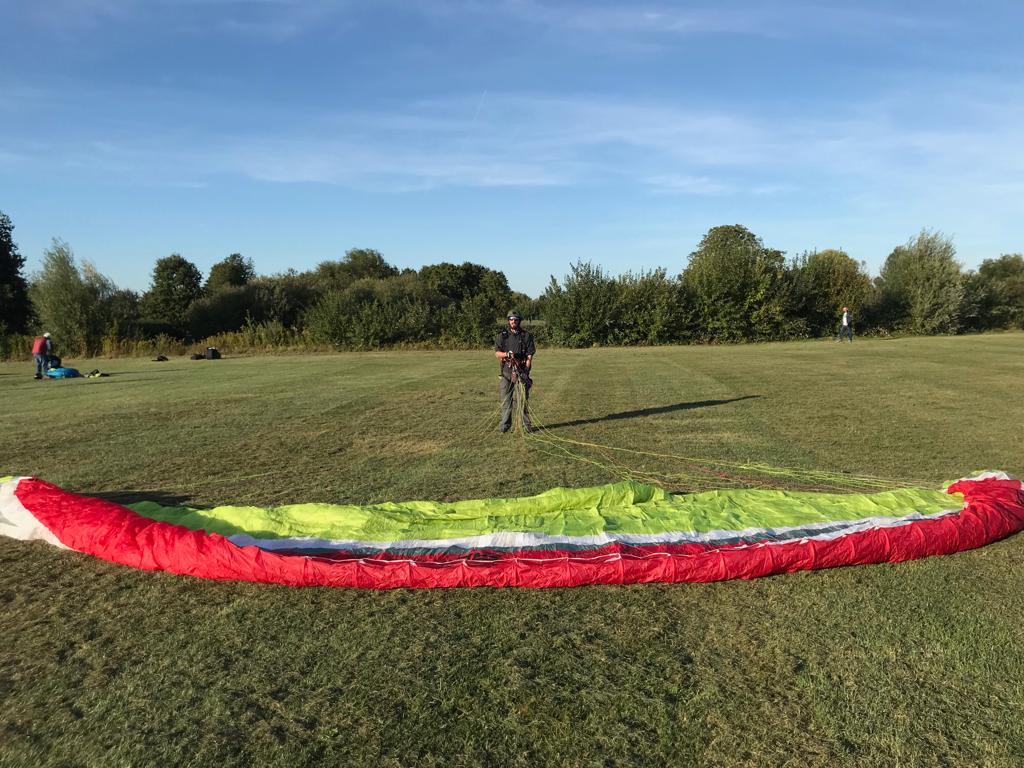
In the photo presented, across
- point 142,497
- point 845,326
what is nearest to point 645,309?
point 845,326

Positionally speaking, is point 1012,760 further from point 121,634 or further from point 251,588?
point 121,634

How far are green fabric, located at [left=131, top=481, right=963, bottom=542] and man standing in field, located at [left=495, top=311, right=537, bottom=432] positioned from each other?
406 centimetres

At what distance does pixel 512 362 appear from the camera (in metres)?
9.48

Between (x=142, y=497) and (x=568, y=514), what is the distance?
14.0 feet

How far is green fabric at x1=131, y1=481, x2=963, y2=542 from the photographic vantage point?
→ 478cm

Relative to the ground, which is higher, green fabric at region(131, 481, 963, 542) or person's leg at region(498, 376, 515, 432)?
person's leg at region(498, 376, 515, 432)

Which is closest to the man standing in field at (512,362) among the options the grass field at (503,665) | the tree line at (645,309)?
the grass field at (503,665)

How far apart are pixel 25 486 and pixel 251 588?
282cm

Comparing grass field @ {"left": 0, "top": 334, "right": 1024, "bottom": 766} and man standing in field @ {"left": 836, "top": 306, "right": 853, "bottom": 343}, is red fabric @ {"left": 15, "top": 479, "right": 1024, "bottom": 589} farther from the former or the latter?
man standing in field @ {"left": 836, "top": 306, "right": 853, "bottom": 343}

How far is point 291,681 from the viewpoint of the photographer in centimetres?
311

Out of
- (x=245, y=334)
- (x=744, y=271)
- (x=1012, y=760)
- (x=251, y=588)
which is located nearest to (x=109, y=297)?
(x=245, y=334)

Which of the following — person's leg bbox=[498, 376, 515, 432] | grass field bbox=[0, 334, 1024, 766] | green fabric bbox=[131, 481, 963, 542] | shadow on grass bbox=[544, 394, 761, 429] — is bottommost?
grass field bbox=[0, 334, 1024, 766]

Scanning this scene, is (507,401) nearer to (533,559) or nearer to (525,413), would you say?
(525,413)

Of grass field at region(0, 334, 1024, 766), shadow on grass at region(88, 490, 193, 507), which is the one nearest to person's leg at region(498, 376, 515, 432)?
grass field at region(0, 334, 1024, 766)
